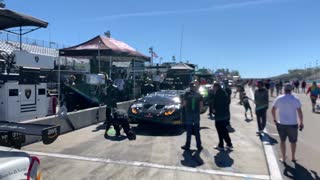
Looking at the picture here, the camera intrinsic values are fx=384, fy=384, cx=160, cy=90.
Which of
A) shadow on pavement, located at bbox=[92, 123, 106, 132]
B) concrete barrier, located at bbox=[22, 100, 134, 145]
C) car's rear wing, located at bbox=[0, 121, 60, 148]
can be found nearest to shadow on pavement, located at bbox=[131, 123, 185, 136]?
shadow on pavement, located at bbox=[92, 123, 106, 132]

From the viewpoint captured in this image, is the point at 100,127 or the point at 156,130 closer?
the point at 156,130

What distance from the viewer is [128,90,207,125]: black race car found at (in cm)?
1182

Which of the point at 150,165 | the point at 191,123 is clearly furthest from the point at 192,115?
the point at 150,165

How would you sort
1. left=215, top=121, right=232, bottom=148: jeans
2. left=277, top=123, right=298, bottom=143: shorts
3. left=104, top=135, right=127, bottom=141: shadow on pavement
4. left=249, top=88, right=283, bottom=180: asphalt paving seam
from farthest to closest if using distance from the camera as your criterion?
1. left=104, top=135, right=127, bottom=141: shadow on pavement
2. left=215, top=121, right=232, bottom=148: jeans
3. left=277, top=123, right=298, bottom=143: shorts
4. left=249, top=88, right=283, bottom=180: asphalt paving seam

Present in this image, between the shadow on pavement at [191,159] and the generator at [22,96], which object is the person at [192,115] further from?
the generator at [22,96]

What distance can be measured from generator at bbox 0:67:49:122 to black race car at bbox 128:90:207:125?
2.86 meters

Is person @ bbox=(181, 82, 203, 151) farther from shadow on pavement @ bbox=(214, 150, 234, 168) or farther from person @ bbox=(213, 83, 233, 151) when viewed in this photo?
shadow on pavement @ bbox=(214, 150, 234, 168)

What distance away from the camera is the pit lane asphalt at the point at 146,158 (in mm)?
6996

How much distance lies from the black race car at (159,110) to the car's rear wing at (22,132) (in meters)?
7.36

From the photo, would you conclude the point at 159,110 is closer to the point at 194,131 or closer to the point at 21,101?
the point at 194,131

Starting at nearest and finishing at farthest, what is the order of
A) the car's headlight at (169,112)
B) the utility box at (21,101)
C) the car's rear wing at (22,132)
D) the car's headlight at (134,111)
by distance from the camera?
the car's rear wing at (22,132), the utility box at (21,101), the car's headlight at (169,112), the car's headlight at (134,111)

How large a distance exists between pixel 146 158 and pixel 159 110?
13.0ft

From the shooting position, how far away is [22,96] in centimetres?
1053

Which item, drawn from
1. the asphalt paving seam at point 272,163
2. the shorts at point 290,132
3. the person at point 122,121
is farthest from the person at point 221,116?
the person at point 122,121
